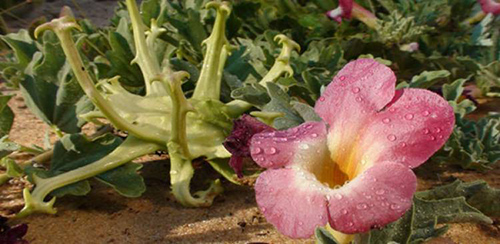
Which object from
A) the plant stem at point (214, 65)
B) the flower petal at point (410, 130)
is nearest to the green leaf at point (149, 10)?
the plant stem at point (214, 65)

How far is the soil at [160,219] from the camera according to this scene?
4.54 ft

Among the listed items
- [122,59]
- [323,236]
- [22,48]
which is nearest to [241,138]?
[323,236]

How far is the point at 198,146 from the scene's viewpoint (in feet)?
4.98

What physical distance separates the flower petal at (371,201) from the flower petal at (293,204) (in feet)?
0.06

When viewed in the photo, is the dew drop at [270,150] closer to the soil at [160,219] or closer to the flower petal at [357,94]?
the flower petal at [357,94]

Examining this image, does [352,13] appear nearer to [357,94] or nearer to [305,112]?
[305,112]

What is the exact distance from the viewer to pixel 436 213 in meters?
1.14

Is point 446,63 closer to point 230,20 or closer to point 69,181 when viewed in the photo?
point 230,20

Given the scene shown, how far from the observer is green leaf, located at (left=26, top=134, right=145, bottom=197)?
4.72 ft

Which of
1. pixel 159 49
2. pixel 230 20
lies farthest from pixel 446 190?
pixel 230 20

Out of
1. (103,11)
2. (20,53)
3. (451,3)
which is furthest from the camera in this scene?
(103,11)

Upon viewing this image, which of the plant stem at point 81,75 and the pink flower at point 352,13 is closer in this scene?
the plant stem at point 81,75

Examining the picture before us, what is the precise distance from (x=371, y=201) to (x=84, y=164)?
2.72ft

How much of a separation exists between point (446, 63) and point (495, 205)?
0.84m
